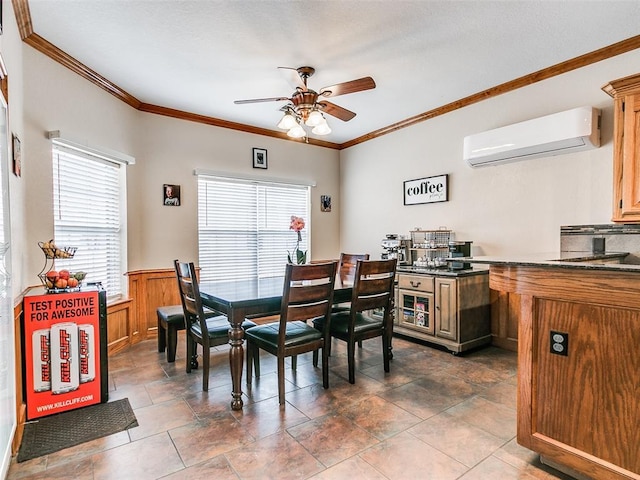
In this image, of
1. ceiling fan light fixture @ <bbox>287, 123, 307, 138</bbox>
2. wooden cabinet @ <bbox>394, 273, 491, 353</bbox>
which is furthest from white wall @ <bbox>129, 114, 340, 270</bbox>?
wooden cabinet @ <bbox>394, 273, 491, 353</bbox>

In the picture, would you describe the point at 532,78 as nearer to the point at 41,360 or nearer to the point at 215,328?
the point at 215,328

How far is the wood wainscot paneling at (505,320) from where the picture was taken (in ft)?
11.6

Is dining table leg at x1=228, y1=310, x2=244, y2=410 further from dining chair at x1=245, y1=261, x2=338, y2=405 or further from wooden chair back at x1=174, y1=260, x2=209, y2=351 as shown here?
wooden chair back at x1=174, y1=260, x2=209, y2=351

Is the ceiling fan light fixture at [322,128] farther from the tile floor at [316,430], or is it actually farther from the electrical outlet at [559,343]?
the electrical outlet at [559,343]

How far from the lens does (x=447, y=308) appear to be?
3518 millimetres

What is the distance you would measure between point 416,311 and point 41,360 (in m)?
Answer: 3.20

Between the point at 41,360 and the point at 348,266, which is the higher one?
the point at 348,266

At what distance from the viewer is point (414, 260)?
4.48 m

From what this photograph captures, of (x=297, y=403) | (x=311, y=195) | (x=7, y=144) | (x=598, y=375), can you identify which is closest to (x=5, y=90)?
(x=7, y=144)

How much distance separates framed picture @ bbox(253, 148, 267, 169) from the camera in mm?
4910

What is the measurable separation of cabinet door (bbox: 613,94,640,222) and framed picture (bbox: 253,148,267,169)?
3.78m

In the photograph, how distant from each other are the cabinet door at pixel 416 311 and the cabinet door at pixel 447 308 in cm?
8

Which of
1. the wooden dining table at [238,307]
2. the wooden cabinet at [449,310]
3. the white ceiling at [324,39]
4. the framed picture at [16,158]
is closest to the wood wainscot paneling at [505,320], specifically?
the wooden cabinet at [449,310]

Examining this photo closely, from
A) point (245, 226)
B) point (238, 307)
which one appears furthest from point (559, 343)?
point (245, 226)
